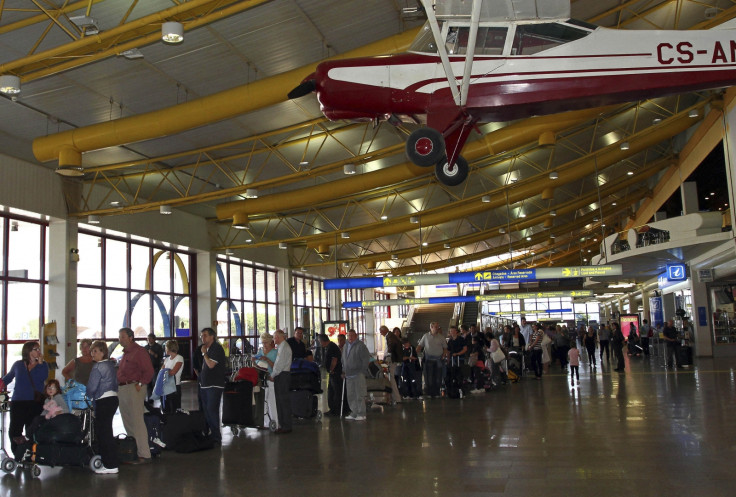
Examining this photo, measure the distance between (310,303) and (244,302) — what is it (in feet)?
26.5

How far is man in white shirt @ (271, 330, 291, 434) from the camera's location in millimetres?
10180

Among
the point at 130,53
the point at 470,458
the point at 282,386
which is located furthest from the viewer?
the point at 282,386

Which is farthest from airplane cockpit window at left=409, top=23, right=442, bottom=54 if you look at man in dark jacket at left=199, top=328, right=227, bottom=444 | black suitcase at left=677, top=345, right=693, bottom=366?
black suitcase at left=677, top=345, right=693, bottom=366

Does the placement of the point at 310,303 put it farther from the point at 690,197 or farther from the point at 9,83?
the point at 9,83

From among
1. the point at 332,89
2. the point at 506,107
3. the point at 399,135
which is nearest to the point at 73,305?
the point at 399,135

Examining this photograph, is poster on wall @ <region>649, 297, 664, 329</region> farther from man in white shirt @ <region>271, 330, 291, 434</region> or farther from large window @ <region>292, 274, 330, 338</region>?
man in white shirt @ <region>271, 330, 291, 434</region>

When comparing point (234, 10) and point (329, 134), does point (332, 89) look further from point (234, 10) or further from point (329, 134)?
point (329, 134)

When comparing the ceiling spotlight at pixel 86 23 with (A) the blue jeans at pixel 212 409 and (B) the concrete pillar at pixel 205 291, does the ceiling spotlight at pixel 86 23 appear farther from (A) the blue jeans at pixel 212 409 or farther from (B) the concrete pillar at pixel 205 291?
(B) the concrete pillar at pixel 205 291

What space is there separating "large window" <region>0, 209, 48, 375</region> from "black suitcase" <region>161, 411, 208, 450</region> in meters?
9.96

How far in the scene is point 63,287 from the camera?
17.6 metres

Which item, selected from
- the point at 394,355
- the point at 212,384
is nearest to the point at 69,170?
the point at 212,384

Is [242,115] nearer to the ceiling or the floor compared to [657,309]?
nearer to the ceiling

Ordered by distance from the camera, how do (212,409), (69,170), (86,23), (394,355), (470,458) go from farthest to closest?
(394,355) → (69,170) → (212,409) → (86,23) → (470,458)

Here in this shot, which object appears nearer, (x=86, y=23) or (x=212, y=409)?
(x=86, y=23)
